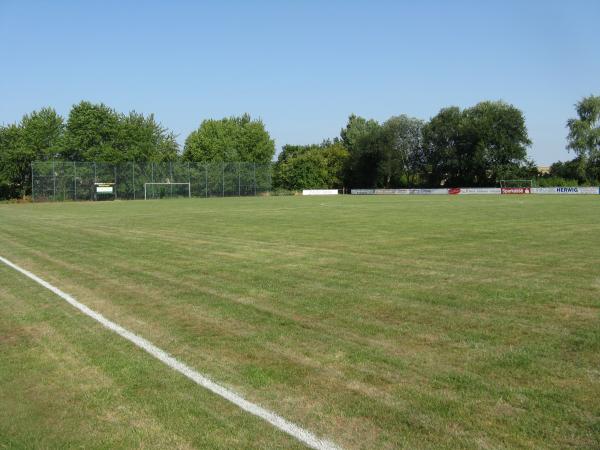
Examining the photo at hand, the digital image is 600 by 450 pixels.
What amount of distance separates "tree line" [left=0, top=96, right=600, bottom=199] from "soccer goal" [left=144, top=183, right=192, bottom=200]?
10.8 metres

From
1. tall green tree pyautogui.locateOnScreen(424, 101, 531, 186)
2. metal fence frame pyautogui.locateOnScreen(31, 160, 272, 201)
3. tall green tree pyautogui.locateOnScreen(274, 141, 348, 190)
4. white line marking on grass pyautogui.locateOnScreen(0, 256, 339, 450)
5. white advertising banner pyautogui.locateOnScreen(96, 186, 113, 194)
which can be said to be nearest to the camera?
white line marking on grass pyautogui.locateOnScreen(0, 256, 339, 450)

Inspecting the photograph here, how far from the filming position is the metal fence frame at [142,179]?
66.0 m

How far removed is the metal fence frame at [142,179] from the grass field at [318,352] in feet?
196

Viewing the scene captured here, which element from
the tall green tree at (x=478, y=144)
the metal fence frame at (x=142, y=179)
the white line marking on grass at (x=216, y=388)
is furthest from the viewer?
the tall green tree at (x=478, y=144)

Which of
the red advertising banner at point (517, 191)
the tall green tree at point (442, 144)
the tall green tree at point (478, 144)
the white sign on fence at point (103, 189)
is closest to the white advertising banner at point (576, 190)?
the red advertising banner at point (517, 191)

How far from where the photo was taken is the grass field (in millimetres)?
3869

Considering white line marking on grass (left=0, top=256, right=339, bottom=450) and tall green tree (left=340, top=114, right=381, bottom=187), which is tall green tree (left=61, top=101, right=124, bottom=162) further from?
white line marking on grass (left=0, top=256, right=339, bottom=450)

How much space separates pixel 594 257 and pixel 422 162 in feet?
306

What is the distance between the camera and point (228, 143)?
100812mm

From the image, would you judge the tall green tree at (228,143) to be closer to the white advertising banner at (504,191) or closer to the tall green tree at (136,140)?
the tall green tree at (136,140)

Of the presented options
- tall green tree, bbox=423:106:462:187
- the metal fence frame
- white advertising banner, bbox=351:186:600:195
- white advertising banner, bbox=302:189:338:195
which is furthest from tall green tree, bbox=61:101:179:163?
tall green tree, bbox=423:106:462:187

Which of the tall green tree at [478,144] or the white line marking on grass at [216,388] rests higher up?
the tall green tree at [478,144]

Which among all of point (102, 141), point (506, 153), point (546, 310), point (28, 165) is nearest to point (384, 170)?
point (506, 153)

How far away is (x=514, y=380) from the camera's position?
4.68 m
